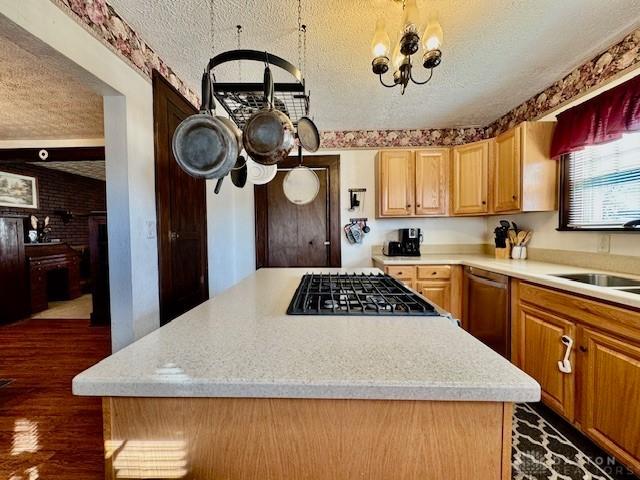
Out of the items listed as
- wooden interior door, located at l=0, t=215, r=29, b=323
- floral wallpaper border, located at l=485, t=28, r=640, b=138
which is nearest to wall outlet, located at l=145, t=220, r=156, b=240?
floral wallpaper border, located at l=485, t=28, r=640, b=138

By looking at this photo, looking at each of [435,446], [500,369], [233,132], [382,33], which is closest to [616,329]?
[500,369]

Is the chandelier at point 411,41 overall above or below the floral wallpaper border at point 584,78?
below

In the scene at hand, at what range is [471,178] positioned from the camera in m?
3.00

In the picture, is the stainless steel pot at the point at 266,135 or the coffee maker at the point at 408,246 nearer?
the stainless steel pot at the point at 266,135

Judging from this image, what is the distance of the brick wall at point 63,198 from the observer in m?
4.85

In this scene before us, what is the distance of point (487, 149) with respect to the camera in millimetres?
2842

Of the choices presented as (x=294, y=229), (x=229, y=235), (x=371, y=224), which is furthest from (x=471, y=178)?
(x=229, y=235)

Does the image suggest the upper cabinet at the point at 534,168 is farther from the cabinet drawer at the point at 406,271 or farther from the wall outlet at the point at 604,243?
the cabinet drawer at the point at 406,271

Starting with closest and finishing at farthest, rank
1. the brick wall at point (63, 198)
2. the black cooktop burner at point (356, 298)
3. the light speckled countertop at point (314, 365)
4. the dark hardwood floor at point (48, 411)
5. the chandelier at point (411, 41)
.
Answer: the light speckled countertop at point (314, 365)
the black cooktop burner at point (356, 298)
the chandelier at point (411, 41)
the dark hardwood floor at point (48, 411)
the brick wall at point (63, 198)

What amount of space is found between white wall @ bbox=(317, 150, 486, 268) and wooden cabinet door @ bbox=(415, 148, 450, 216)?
0.35 m

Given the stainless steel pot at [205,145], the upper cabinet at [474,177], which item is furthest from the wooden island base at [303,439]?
the upper cabinet at [474,177]

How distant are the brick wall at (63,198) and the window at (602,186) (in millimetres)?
6793

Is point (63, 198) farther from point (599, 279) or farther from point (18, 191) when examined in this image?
point (599, 279)

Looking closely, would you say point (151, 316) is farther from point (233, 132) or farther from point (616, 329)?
point (616, 329)
